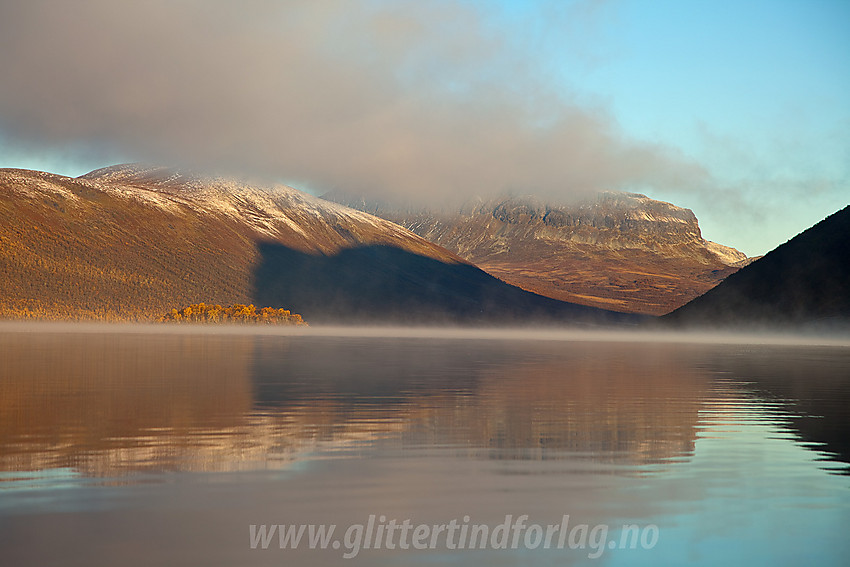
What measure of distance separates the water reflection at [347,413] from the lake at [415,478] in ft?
0.41

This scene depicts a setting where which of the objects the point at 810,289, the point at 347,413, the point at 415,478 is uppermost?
the point at 810,289

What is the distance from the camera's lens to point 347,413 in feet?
81.3

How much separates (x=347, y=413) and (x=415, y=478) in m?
9.80

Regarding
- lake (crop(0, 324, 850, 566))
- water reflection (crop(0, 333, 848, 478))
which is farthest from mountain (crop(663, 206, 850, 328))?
lake (crop(0, 324, 850, 566))

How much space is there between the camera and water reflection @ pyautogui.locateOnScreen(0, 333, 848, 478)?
17.8 m

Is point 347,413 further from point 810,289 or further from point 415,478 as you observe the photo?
point 810,289

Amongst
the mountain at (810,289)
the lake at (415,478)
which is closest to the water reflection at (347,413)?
the lake at (415,478)

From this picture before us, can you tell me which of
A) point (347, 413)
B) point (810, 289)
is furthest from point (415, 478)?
point (810, 289)

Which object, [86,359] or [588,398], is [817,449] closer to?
[588,398]

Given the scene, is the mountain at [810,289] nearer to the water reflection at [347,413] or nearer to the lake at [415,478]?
the water reflection at [347,413]

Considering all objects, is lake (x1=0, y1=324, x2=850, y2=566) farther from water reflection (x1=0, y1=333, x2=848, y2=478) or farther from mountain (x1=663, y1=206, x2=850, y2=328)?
mountain (x1=663, y1=206, x2=850, y2=328)

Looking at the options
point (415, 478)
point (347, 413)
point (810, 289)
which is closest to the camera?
point (415, 478)

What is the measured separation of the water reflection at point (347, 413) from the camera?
17781 millimetres

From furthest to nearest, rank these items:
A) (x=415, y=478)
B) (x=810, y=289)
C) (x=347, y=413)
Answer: (x=810, y=289)
(x=347, y=413)
(x=415, y=478)
